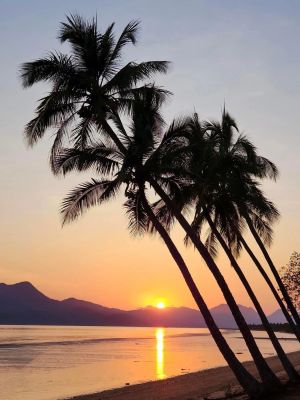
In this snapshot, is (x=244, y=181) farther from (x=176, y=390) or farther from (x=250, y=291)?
(x=176, y=390)

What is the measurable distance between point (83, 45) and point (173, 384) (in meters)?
18.8

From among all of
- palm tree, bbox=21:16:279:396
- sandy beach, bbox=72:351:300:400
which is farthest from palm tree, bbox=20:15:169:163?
sandy beach, bbox=72:351:300:400

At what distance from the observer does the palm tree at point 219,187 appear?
2005 cm

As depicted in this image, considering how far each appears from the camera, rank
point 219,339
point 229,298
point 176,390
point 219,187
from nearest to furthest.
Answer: point 219,339 < point 229,298 < point 219,187 < point 176,390

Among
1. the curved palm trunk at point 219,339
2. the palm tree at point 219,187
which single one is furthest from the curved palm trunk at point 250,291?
the curved palm trunk at point 219,339

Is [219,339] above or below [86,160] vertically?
below

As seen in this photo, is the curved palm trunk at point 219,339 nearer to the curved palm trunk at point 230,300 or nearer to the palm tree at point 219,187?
the curved palm trunk at point 230,300

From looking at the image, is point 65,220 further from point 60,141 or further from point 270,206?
point 270,206

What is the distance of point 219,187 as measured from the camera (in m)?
21.2

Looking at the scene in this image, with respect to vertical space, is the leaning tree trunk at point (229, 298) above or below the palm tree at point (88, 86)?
below

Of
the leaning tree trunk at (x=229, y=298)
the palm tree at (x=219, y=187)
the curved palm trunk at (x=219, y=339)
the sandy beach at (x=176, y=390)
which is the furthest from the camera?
the sandy beach at (x=176, y=390)

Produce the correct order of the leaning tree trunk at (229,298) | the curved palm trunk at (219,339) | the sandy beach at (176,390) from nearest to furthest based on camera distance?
1. the curved palm trunk at (219,339)
2. the leaning tree trunk at (229,298)
3. the sandy beach at (176,390)

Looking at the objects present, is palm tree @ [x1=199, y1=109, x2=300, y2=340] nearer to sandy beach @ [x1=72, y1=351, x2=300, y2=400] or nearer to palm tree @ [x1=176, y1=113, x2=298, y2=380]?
palm tree @ [x1=176, y1=113, x2=298, y2=380]

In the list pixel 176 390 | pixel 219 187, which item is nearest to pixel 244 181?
pixel 219 187
